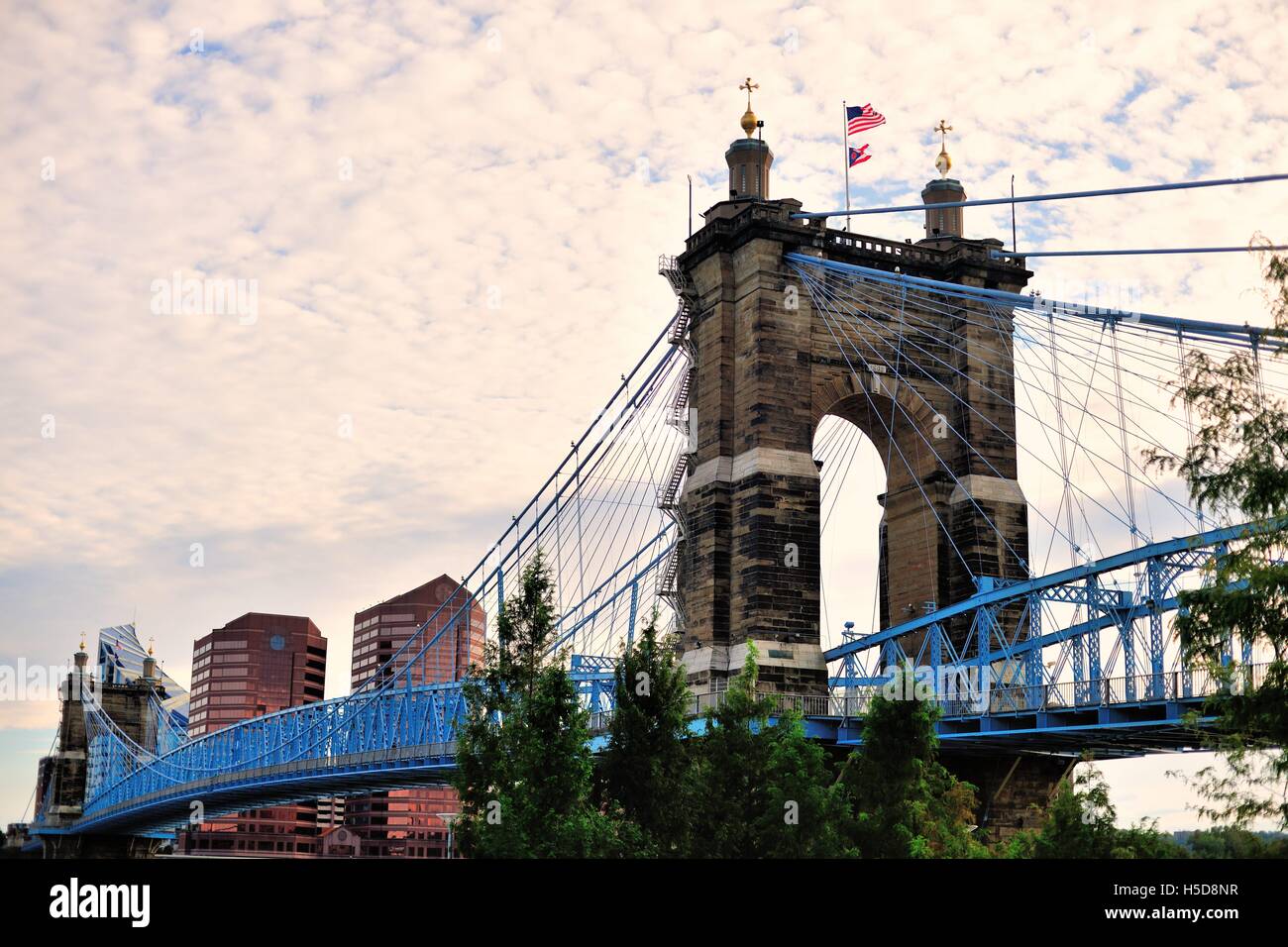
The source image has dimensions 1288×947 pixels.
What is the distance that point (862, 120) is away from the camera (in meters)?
64.6

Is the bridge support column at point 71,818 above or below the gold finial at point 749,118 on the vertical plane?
below

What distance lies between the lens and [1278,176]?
3466 centimetres

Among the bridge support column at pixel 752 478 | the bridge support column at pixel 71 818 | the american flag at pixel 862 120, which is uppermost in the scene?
the american flag at pixel 862 120

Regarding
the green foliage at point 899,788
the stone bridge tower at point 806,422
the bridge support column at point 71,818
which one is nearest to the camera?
the green foliage at point 899,788

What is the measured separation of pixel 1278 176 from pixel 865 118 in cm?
3148

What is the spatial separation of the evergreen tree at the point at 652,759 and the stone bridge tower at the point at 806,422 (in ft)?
53.5

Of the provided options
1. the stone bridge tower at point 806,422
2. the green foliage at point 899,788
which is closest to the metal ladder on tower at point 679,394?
the stone bridge tower at point 806,422

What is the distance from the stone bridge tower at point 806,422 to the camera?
60531 mm

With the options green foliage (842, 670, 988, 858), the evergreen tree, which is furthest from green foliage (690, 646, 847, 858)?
green foliage (842, 670, 988, 858)

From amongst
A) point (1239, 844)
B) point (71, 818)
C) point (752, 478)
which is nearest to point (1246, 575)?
point (1239, 844)

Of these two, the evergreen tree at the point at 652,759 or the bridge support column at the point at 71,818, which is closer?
the evergreen tree at the point at 652,759

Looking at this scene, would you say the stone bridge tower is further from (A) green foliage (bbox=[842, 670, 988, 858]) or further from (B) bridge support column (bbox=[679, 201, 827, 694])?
(A) green foliage (bbox=[842, 670, 988, 858])

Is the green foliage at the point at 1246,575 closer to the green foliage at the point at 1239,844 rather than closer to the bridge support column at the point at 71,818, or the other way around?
the green foliage at the point at 1239,844
